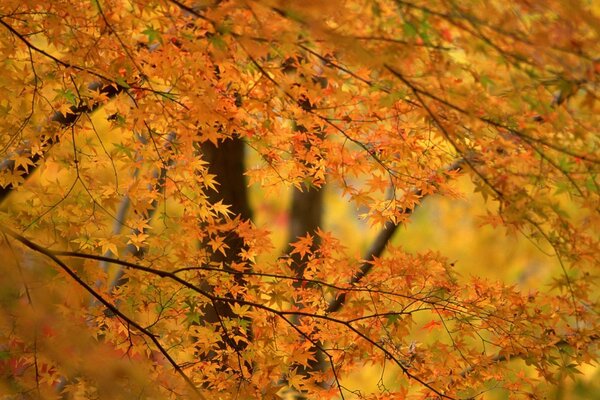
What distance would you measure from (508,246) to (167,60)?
5.67m

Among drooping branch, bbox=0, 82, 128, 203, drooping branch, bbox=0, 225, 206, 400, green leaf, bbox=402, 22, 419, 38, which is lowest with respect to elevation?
drooping branch, bbox=0, 225, 206, 400

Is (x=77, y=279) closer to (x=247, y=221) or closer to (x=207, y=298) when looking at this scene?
(x=207, y=298)

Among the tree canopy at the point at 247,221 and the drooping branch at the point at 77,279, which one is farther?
the drooping branch at the point at 77,279

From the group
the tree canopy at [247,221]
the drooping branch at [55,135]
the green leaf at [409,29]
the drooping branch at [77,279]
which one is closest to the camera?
the green leaf at [409,29]

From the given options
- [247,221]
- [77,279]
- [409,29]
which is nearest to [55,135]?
[77,279]

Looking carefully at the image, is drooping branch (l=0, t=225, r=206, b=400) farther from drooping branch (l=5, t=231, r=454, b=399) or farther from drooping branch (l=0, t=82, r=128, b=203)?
drooping branch (l=0, t=82, r=128, b=203)

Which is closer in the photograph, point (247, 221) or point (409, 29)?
point (409, 29)

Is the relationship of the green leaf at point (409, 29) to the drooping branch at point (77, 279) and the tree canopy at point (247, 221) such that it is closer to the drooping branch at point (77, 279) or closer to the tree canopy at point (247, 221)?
the tree canopy at point (247, 221)

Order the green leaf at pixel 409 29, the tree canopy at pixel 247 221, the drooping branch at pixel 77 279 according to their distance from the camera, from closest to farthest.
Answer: the green leaf at pixel 409 29, the tree canopy at pixel 247 221, the drooping branch at pixel 77 279

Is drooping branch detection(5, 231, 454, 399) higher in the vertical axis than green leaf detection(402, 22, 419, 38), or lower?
lower

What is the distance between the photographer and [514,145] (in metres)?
2.28

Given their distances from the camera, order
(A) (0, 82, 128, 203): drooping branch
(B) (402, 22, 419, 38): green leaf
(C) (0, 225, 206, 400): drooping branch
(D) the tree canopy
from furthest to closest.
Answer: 1. (A) (0, 82, 128, 203): drooping branch
2. (C) (0, 225, 206, 400): drooping branch
3. (D) the tree canopy
4. (B) (402, 22, 419, 38): green leaf

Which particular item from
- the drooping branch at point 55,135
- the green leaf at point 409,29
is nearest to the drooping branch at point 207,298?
the drooping branch at point 55,135

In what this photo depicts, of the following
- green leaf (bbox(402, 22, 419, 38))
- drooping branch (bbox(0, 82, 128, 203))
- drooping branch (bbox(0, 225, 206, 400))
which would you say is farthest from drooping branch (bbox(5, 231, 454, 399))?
green leaf (bbox(402, 22, 419, 38))
